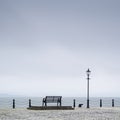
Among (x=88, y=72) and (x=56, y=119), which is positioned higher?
(x=88, y=72)

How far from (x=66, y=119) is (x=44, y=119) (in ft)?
4.53

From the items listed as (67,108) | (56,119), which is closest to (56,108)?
(67,108)

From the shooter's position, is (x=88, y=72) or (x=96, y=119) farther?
(x=88, y=72)

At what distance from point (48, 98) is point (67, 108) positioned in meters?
3.20

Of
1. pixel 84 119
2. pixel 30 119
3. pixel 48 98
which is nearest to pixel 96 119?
pixel 84 119

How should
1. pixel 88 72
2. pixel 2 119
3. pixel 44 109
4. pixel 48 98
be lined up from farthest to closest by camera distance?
pixel 88 72 → pixel 48 98 → pixel 44 109 → pixel 2 119

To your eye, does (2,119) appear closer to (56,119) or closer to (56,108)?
(56,119)

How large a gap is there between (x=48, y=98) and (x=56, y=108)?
8.39 feet

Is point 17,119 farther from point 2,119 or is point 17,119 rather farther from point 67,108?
point 67,108

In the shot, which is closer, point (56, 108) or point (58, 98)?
point (56, 108)

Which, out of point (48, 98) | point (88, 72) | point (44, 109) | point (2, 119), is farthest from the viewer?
point (88, 72)

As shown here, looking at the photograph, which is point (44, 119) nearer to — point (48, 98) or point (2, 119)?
point (2, 119)

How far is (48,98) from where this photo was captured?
3531cm

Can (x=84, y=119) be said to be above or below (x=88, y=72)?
below
